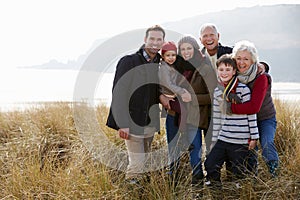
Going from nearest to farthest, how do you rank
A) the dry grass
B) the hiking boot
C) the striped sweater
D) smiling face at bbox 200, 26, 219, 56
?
the dry grass, the striped sweater, the hiking boot, smiling face at bbox 200, 26, 219, 56

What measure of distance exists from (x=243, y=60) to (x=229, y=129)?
57 cm

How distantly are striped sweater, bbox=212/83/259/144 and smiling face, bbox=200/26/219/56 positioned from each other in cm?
41

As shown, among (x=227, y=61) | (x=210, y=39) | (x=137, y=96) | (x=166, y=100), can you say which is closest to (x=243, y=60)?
(x=227, y=61)

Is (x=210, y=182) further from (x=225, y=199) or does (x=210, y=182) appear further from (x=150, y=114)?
(x=150, y=114)

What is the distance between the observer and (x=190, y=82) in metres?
3.10

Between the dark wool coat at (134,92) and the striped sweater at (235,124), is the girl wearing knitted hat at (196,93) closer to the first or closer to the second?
the striped sweater at (235,124)

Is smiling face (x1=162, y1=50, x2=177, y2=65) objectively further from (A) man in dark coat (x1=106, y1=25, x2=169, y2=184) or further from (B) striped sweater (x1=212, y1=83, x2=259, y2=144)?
(B) striped sweater (x1=212, y1=83, x2=259, y2=144)

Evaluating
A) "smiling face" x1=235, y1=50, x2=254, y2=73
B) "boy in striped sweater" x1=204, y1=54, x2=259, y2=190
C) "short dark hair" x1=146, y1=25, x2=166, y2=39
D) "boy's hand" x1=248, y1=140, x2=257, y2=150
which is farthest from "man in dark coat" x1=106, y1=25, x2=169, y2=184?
"boy's hand" x1=248, y1=140, x2=257, y2=150

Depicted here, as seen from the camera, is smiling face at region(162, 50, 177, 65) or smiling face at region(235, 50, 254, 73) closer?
smiling face at region(235, 50, 254, 73)

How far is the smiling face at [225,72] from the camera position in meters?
2.85

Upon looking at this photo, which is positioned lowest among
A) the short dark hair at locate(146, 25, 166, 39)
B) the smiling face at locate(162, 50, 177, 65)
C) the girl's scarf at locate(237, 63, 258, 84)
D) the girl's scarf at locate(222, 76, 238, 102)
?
the girl's scarf at locate(222, 76, 238, 102)

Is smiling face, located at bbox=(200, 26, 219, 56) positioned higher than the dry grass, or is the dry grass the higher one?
smiling face, located at bbox=(200, 26, 219, 56)

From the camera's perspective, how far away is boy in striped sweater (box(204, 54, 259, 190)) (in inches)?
112

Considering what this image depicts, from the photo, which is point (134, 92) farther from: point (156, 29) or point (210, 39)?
point (210, 39)
